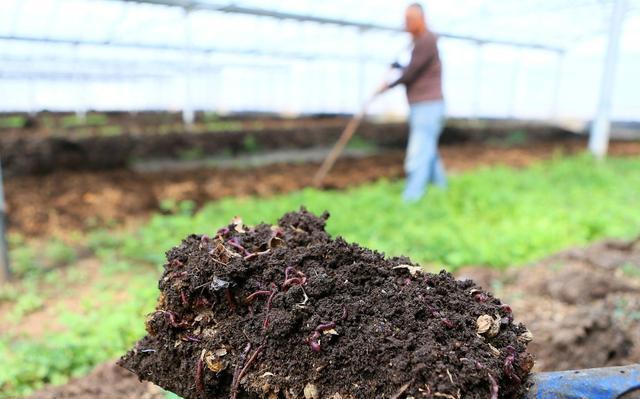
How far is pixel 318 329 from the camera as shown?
1613 millimetres

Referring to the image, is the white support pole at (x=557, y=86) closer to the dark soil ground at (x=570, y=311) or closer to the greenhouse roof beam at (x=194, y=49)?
the greenhouse roof beam at (x=194, y=49)

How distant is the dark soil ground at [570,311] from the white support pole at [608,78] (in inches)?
277

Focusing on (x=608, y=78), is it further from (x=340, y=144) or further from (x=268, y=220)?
(x=268, y=220)

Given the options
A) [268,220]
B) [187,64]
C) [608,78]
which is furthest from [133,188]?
[608,78]

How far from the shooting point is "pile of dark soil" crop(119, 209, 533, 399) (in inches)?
58.7

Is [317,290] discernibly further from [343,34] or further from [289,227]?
[343,34]

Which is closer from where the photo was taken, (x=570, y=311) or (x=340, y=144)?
(x=570, y=311)

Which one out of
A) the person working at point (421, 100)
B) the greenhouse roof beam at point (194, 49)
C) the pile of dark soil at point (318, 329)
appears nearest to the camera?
the pile of dark soil at point (318, 329)

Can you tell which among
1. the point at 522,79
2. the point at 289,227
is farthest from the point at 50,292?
the point at 522,79

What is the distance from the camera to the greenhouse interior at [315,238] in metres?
1.64

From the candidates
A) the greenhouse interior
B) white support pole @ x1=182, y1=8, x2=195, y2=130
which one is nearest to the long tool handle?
the greenhouse interior

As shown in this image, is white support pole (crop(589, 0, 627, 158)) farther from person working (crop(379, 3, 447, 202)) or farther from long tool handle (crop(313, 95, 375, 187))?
person working (crop(379, 3, 447, 202))

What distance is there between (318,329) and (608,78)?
11.2 m

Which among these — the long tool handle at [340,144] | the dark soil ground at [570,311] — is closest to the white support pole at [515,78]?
the long tool handle at [340,144]
